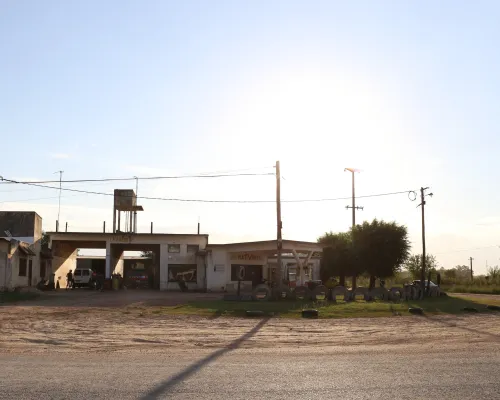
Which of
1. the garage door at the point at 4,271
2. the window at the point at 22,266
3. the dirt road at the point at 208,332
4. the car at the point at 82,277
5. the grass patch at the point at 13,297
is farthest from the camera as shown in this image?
the car at the point at 82,277

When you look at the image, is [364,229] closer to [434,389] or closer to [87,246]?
[87,246]

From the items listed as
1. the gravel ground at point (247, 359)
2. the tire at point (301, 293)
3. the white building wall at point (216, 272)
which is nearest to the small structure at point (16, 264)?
the white building wall at point (216, 272)

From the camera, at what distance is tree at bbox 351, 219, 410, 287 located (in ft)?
159

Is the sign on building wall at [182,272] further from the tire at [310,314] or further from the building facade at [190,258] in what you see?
the tire at [310,314]

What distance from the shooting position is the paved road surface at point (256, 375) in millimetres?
8406

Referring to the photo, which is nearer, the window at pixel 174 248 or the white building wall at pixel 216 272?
the white building wall at pixel 216 272

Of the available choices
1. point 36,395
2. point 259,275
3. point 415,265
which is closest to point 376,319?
point 36,395

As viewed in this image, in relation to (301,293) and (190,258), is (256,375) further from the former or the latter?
(190,258)

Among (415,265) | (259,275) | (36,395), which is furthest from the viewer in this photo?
(415,265)

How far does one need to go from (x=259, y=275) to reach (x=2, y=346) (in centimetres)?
3950

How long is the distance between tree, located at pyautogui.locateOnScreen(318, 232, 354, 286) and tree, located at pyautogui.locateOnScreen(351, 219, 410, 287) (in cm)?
541

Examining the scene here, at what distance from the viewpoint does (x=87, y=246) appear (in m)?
56.1

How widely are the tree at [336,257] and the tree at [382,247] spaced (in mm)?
5409

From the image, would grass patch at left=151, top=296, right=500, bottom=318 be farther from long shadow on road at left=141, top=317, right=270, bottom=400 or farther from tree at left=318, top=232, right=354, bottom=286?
tree at left=318, top=232, right=354, bottom=286
